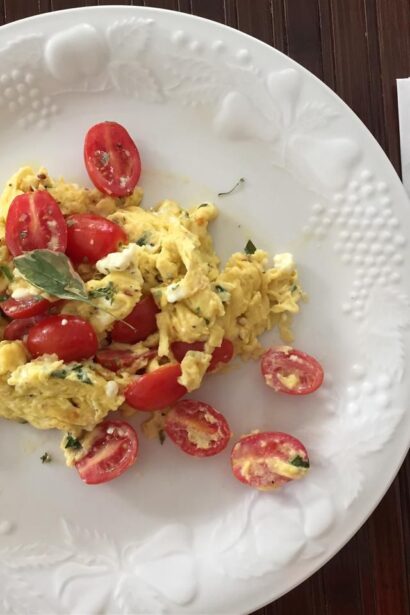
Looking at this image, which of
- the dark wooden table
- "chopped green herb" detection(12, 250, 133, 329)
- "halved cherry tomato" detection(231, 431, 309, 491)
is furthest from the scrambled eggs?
the dark wooden table

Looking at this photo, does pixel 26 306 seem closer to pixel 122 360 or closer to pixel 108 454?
pixel 122 360

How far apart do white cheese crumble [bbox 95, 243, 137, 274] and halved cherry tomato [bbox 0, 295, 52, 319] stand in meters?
0.23

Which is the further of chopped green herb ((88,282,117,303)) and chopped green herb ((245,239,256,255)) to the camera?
chopped green herb ((245,239,256,255))

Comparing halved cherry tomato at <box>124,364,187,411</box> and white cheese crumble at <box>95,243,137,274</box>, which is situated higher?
white cheese crumble at <box>95,243,137,274</box>

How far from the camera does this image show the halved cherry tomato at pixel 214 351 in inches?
91.4

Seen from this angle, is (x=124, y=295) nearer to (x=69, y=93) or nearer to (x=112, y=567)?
(x=69, y=93)

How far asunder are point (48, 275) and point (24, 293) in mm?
201

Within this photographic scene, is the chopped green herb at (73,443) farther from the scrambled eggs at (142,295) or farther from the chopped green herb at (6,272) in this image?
the chopped green herb at (6,272)

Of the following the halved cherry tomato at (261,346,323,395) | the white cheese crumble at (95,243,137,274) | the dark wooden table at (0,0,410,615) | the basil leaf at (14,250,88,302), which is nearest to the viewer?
the basil leaf at (14,250,88,302)

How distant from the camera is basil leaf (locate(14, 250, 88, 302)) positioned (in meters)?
2.06

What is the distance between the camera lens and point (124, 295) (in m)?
2.19

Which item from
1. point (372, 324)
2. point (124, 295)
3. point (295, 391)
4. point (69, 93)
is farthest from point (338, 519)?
point (69, 93)

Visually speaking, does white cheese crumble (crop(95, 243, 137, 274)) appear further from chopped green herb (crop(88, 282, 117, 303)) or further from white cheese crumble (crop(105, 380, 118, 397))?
white cheese crumble (crop(105, 380, 118, 397))

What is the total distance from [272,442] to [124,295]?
782 millimetres
